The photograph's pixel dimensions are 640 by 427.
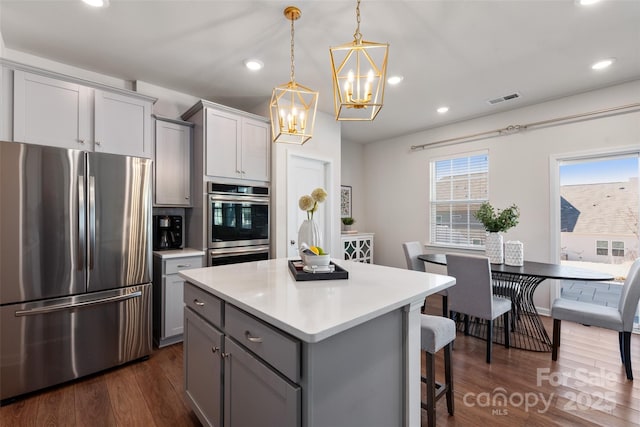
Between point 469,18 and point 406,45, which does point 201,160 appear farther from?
point 469,18

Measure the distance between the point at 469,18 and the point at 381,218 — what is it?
3.72 m

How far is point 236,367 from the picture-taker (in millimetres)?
1354

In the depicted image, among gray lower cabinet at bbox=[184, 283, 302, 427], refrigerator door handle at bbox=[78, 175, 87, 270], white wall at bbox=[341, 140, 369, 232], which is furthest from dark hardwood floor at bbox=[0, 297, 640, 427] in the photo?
white wall at bbox=[341, 140, 369, 232]

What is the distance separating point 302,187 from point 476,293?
7.90ft

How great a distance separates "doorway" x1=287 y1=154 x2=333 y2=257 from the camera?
12.4 ft

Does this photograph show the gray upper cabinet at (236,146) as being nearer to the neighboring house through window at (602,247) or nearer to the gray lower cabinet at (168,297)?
the gray lower cabinet at (168,297)

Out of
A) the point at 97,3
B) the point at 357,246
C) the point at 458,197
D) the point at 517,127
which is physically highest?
the point at 97,3

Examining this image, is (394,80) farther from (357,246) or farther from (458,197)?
(357,246)

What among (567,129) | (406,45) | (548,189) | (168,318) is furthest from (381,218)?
(168,318)

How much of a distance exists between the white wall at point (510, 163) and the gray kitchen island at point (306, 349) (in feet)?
9.81

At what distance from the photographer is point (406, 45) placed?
2.54 m

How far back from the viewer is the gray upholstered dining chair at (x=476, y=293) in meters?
2.58

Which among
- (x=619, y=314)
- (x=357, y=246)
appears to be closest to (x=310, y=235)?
(x=619, y=314)

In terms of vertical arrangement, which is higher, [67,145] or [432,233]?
[67,145]
